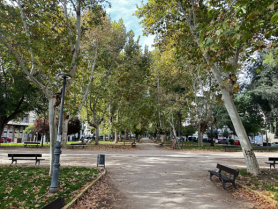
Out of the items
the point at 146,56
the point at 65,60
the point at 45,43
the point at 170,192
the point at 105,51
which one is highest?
the point at 146,56

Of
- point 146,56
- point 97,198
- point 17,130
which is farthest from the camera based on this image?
point 17,130

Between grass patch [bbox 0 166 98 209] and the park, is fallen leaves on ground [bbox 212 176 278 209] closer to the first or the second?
the park

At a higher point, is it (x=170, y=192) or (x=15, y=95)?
(x=15, y=95)

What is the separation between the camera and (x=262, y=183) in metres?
6.84

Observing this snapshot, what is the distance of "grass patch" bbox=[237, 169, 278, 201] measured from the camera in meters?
5.81

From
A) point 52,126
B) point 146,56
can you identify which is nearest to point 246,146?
point 52,126

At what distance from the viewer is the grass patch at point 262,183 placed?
581cm

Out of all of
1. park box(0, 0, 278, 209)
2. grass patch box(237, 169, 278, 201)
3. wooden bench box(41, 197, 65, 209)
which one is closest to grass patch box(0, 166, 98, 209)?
park box(0, 0, 278, 209)

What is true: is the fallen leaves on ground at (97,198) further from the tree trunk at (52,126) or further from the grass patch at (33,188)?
the tree trunk at (52,126)

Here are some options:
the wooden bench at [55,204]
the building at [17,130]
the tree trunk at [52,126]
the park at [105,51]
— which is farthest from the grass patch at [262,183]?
the building at [17,130]

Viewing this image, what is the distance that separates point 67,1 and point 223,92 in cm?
885

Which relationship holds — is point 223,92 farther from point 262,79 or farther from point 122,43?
point 262,79

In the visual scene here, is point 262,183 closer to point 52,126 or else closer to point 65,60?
point 52,126

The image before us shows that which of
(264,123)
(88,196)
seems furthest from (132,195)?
(264,123)
